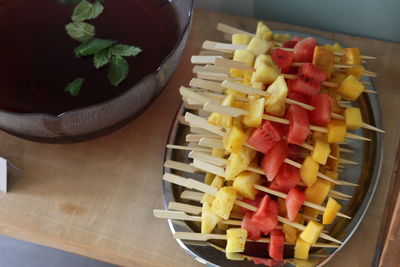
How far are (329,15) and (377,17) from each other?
12cm

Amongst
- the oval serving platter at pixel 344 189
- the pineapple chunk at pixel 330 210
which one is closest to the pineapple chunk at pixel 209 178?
the oval serving platter at pixel 344 189

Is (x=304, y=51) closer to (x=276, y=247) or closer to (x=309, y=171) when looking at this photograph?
(x=309, y=171)

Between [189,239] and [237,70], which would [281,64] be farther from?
[189,239]

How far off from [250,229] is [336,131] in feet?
0.83

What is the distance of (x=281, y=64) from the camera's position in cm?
106

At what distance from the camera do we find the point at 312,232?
3.17 ft

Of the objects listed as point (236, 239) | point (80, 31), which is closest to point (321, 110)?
point (236, 239)

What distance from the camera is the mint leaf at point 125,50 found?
3.74 feet

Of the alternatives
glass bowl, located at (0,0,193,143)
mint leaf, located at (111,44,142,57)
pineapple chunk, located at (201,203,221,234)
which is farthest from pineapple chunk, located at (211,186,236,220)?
mint leaf, located at (111,44,142,57)

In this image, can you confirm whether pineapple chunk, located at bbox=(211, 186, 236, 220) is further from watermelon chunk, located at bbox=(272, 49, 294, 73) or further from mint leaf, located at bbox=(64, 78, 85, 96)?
mint leaf, located at bbox=(64, 78, 85, 96)

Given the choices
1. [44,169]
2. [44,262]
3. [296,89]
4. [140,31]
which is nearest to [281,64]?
[296,89]

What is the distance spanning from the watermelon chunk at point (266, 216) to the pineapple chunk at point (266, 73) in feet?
0.75

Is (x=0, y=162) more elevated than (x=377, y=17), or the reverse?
(x=377, y=17)

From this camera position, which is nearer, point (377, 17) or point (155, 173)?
point (155, 173)
